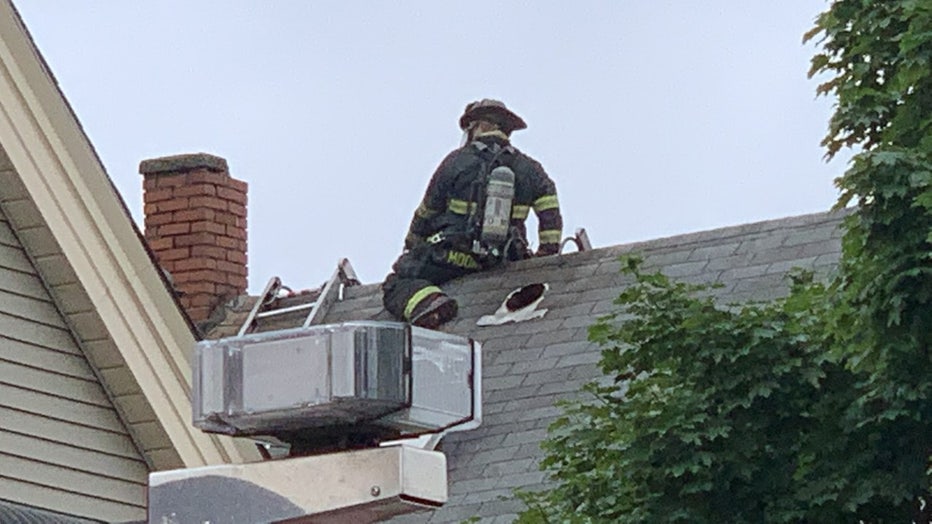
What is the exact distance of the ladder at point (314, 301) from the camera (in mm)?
14586

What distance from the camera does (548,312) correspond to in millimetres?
13750

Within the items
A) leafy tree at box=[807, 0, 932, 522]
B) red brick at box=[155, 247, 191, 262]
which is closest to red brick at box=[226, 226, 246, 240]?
red brick at box=[155, 247, 191, 262]

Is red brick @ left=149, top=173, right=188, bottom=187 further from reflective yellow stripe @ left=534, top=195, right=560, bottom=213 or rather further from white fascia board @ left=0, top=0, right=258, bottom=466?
white fascia board @ left=0, top=0, right=258, bottom=466

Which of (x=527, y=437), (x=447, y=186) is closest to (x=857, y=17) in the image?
(x=527, y=437)

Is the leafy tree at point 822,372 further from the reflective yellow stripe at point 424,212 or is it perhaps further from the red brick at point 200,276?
the red brick at point 200,276

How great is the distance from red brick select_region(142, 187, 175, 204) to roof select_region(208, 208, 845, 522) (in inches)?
68.7

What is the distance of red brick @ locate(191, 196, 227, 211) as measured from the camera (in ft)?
53.0

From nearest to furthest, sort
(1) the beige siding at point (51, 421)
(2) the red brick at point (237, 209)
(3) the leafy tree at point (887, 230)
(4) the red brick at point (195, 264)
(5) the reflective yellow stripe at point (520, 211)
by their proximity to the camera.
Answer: (3) the leafy tree at point (887, 230)
(1) the beige siding at point (51, 421)
(5) the reflective yellow stripe at point (520, 211)
(4) the red brick at point (195, 264)
(2) the red brick at point (237, 209)

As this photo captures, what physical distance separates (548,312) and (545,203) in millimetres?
921

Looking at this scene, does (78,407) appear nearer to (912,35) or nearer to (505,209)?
(912,35)

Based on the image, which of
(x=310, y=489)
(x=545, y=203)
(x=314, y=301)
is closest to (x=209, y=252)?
(x=314, y=301)

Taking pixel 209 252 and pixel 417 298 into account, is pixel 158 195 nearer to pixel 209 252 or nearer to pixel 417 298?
pixel 209 252

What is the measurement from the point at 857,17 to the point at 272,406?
4886 mm

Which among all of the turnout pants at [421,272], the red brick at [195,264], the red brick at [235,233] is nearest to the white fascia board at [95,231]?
the turnout pants at [421,272]
